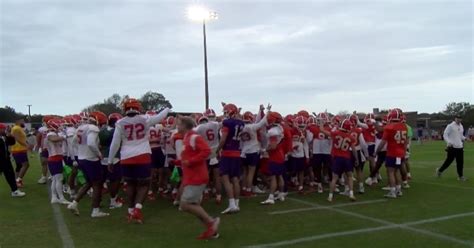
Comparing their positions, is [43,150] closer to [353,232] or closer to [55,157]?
[55,157]

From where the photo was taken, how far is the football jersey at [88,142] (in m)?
8.64

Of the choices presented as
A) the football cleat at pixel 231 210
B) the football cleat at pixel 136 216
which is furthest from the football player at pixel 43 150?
the football cleat at pixel 231 210

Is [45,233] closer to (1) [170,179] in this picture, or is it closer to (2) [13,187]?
(1) [170,179]

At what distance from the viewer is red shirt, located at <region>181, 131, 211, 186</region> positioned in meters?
6.76

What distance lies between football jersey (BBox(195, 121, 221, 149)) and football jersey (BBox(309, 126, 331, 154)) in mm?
Answer: 3062

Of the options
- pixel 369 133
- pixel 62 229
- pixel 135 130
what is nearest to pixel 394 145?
pixel 369 133

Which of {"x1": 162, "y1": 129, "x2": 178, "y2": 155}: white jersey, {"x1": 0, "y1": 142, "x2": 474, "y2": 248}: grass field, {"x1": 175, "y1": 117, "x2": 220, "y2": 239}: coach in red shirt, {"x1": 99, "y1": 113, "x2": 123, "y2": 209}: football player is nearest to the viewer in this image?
{"x1": 0, "y1": 142, "x2": 474, "y2": 248}: grass field

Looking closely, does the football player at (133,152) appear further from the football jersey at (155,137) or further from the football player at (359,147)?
the football player at (359,147)

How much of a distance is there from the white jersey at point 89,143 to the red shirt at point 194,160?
266 centimetres

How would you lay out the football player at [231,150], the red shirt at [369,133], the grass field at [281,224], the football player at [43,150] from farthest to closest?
1. the red shirt at [369,133]
2. the football player at [43,150]
3. the football player at [231,150]
4. the grass field at [281,224]

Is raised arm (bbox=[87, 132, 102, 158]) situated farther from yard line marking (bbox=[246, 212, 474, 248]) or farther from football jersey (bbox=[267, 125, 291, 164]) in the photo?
yard line marking (bbox=[246, 212, 474, 248])

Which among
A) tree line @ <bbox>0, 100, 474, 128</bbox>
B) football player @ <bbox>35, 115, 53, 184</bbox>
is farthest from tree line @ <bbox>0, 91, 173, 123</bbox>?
football player @ <bbox>35, 115, 53, 184</bbox>

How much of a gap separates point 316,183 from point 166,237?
6.19 metres

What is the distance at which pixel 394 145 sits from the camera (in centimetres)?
1023
